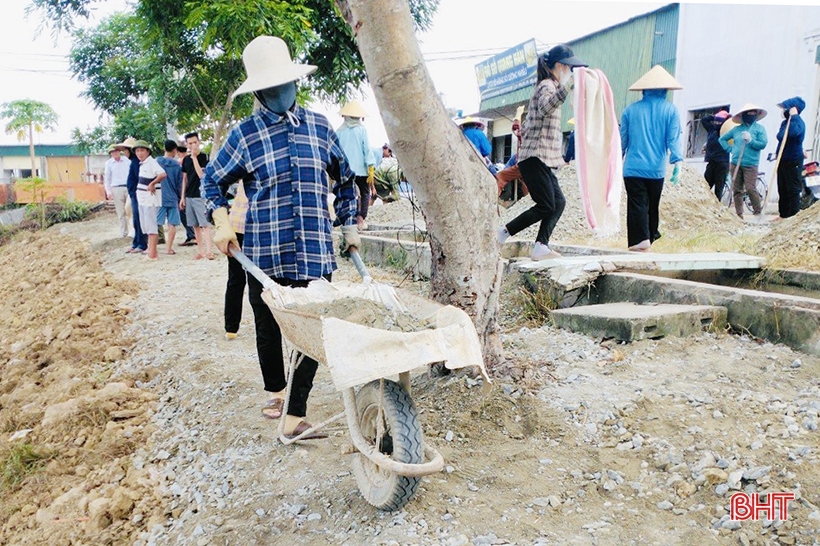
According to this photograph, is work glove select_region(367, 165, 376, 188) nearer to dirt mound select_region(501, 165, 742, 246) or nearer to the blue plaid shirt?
dirt mound select_region(501, 165, 742, 246)

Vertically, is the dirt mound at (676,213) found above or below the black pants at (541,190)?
below

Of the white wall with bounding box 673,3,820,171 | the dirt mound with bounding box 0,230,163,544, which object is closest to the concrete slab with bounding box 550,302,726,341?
the dirt mound with bounding box 0,230,163,544

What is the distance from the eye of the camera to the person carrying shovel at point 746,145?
9250 millimetres

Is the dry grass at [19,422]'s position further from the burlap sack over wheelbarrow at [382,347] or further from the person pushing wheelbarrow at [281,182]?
the burlap sack over wheelbarrow at [382,347]

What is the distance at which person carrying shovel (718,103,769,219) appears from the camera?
925 cm

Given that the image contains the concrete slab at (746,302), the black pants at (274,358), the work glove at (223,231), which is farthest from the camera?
the concrete slab at (746,302)

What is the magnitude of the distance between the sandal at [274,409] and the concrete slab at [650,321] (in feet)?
6.52

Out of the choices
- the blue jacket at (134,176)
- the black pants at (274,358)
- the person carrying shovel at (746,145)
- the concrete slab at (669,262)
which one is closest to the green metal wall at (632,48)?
the person carrying shovel at (746,145)

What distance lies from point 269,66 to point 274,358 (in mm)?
1449

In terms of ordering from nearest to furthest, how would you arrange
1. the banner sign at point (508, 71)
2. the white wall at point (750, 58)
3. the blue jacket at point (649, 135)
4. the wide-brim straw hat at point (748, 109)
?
the blue jacket at point (649, 135) → the wide-brim straw hat at point (748, 109) → the white wall at point (750, 58) → the banner sign at point (508, 71)

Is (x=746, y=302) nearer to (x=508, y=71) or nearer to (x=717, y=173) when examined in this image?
(x=717, y=173)

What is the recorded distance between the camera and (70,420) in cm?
441

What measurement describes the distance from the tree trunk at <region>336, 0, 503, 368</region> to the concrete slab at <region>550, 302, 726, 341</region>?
3.17ft

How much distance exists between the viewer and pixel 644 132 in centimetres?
572
